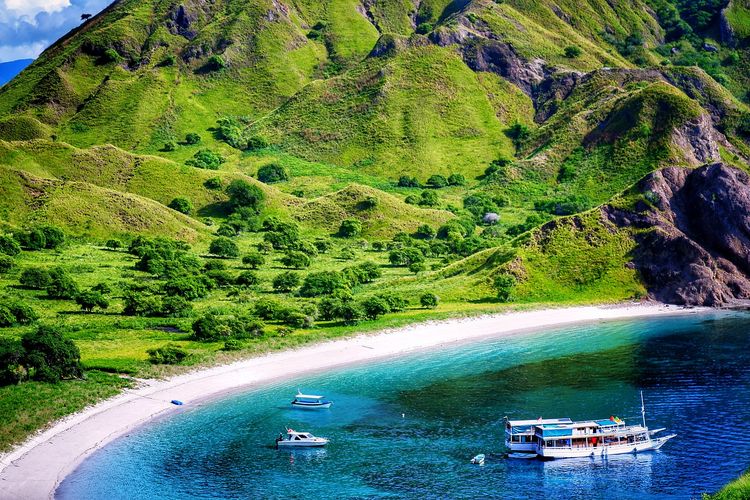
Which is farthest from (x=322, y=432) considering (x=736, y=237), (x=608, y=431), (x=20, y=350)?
(x=736, y=237)

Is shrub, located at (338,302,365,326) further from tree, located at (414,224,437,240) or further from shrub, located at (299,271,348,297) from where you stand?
tree, located at (414,224,437,240)

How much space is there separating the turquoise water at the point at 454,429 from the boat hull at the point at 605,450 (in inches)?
23.5

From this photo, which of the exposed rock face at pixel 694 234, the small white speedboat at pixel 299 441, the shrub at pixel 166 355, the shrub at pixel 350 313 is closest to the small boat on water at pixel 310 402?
the small white speedboat at pixel 299 441

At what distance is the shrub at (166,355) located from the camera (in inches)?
3688

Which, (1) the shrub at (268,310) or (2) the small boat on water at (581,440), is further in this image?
(1) the shrub at (268,310)

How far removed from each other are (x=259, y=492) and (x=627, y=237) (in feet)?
341

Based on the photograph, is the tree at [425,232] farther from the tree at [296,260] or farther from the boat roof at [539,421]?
the boat roof at [539,421]

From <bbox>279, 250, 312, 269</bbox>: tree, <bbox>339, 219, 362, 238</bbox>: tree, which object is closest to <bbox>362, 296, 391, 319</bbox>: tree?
<bbox>279, 250, 312, 269</bbox>: tree

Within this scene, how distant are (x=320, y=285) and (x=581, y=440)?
7123 cm

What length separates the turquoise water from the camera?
6197cm

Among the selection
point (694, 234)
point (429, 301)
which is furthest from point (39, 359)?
point (694, 234)

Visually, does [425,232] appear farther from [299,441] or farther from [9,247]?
[299,441]

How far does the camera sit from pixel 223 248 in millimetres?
164375

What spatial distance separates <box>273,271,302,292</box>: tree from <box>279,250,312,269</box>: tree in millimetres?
18581
